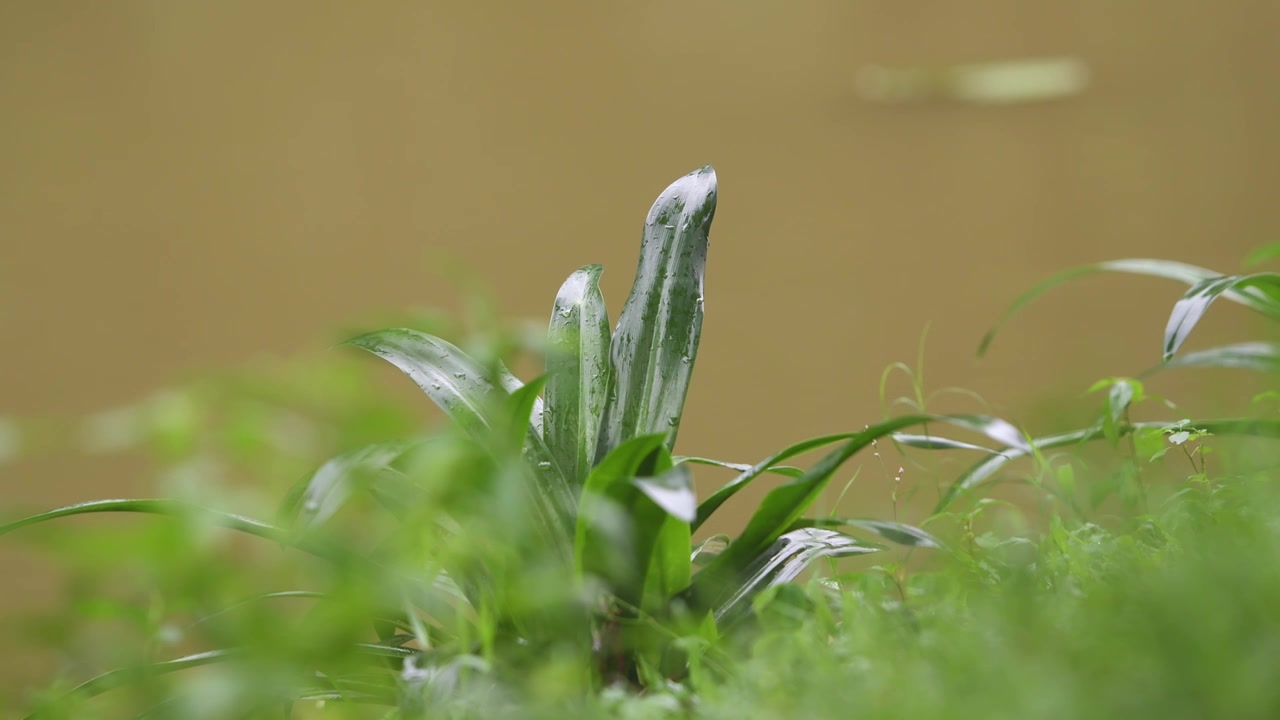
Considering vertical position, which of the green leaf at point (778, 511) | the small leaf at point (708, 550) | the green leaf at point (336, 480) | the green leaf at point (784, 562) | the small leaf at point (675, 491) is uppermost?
the green leaf at point (336, 480)

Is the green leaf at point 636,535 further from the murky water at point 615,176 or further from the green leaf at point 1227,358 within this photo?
the murky water at point 615,176

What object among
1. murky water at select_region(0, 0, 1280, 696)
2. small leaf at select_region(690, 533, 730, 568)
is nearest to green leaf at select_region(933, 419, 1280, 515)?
small leaf at select_region(690, 533, 730, 568)

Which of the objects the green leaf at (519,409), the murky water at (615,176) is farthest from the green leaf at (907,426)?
the murky water at (615,176)

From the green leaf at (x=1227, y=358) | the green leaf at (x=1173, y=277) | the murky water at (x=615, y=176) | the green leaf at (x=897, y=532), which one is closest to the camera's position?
the green leaf at (x=897, y=532)

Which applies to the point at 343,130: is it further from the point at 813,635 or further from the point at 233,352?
the point at 813,635

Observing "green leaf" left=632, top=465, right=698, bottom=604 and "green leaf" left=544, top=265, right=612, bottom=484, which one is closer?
"green leaf" left=632, top=465, right=698, bottom=604

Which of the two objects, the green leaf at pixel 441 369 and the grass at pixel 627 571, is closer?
the grass at pixel 627 571

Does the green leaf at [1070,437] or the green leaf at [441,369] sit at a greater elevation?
the green leaf at [441,369]

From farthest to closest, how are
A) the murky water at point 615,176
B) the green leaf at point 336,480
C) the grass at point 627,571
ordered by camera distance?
the murky water at point 615,176 → the green leaf at point 336,480 → the grass at point 627,571

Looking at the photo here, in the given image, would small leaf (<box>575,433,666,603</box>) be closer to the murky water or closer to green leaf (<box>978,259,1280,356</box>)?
green leaf (<box>978,259,1280,356</box>)
